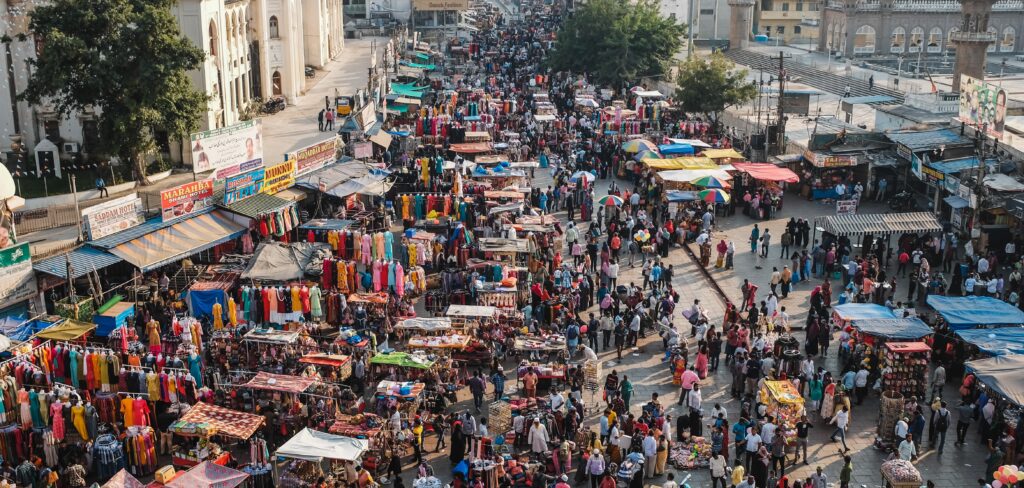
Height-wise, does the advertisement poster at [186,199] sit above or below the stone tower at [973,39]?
below

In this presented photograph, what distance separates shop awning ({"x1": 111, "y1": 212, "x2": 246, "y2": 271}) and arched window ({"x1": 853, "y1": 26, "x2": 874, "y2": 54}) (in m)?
55.8

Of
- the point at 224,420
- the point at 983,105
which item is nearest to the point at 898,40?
the point at 983,105

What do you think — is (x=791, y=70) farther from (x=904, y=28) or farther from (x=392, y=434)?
(x=392, y=434)

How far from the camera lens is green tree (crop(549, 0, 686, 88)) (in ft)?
188

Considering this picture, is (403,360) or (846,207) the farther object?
(846,207)

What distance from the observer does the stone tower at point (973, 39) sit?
162 feet

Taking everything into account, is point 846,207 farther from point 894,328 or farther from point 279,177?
point 279,177

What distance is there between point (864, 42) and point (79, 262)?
6126cm

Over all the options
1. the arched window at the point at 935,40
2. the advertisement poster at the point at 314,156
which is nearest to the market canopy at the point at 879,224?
the advertisement poster at the point at 314,156

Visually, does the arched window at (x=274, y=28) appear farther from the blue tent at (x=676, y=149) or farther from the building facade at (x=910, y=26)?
the building facade at (x=910, y=26)

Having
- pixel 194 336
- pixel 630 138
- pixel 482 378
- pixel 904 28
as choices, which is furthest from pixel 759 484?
pixel 904 28

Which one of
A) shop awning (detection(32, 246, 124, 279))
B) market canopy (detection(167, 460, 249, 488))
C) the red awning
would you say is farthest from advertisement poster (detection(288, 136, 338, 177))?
market canopy (detection(167, 460, 249, 488))

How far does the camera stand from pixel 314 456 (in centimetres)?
1691

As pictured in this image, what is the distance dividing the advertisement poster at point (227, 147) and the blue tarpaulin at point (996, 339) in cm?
1902
